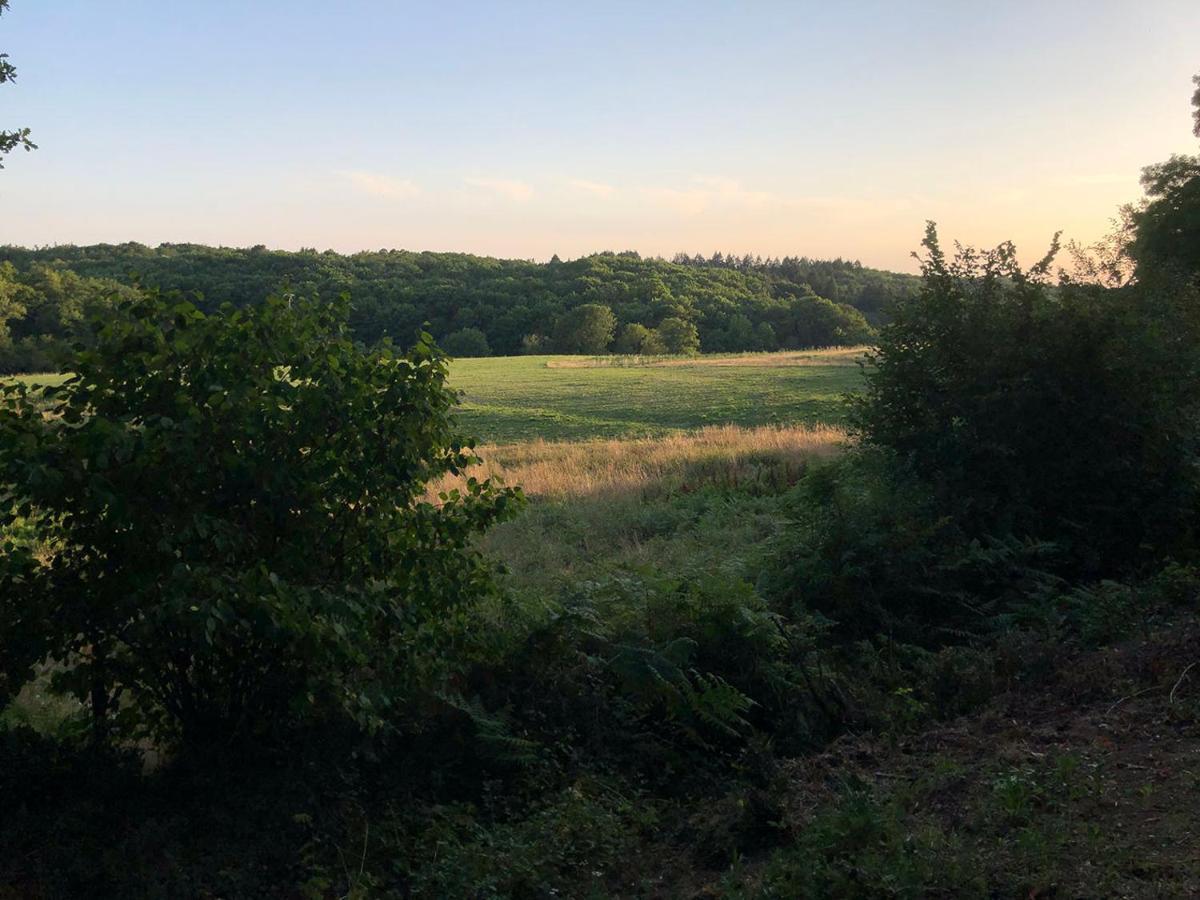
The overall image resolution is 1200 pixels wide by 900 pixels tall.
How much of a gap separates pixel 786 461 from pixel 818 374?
3869 centimetres

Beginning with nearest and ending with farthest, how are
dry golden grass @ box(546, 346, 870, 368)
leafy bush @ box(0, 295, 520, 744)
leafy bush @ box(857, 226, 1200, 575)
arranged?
leafy bush @ box(0, 295, 520, 744)
leafy bush @ box(857, 226, 1200, 575)
dry golden grass @ box(546, 346, 870, 368)

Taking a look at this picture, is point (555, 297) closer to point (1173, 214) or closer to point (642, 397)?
point (642, 397)

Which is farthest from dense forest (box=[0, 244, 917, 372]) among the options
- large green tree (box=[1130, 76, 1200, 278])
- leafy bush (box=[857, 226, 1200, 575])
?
leafy bush (box=[857, 226, 1200, 575])

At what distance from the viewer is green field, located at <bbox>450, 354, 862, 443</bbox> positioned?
40.2 metres

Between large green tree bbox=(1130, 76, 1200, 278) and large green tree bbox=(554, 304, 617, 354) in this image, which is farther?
large green tree bbox=(554, 304, 617, 354)

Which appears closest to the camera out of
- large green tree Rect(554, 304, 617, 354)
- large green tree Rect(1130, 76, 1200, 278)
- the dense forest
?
large green tree Rect(1130, 76, 1200, 278)

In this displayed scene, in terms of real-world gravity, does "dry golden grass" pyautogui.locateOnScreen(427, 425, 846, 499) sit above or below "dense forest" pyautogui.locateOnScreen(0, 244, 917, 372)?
below

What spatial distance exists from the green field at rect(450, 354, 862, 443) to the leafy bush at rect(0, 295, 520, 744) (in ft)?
80.6

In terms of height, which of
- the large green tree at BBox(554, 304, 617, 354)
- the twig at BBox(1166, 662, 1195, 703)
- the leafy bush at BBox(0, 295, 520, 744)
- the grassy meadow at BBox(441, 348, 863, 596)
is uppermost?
the large green tree at BBox(554, 304, 617, 354)

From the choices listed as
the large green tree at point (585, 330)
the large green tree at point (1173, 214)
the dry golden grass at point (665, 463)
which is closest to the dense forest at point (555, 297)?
the large green tree at point (585, 330)

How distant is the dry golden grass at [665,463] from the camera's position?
21.6 metres

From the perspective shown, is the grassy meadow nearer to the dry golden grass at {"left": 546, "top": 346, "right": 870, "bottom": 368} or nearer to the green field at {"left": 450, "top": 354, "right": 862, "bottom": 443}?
the green field at {"left": 450, "top": 354, "right": 862, "bottom": 443}

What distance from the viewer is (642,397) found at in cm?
5241

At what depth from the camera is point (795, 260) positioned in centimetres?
18988
